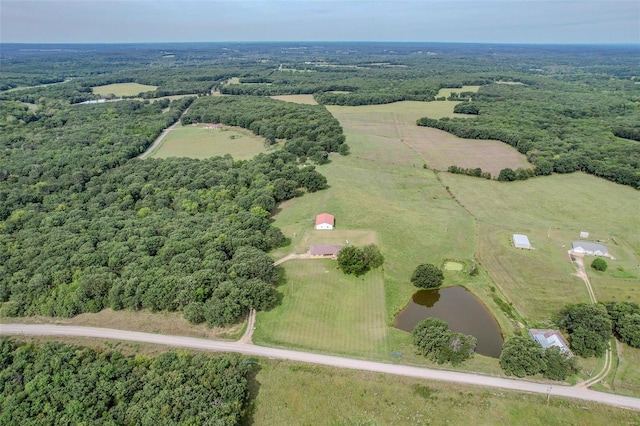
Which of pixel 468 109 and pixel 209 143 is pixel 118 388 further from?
pixel 468 109

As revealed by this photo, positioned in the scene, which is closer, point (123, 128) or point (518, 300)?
point (518, 300)

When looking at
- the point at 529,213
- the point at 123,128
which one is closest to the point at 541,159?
the point at 529,213

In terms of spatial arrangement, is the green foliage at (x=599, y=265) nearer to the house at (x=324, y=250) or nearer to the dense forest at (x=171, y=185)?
the house at (x=324, y=250)

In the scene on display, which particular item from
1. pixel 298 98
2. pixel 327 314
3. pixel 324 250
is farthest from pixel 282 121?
pixel 327 314

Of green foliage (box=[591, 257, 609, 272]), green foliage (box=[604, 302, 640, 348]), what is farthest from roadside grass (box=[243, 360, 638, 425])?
green foliage (box=[591, 257, 609, 272])

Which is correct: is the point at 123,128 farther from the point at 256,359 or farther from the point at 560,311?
the point at 560,311
